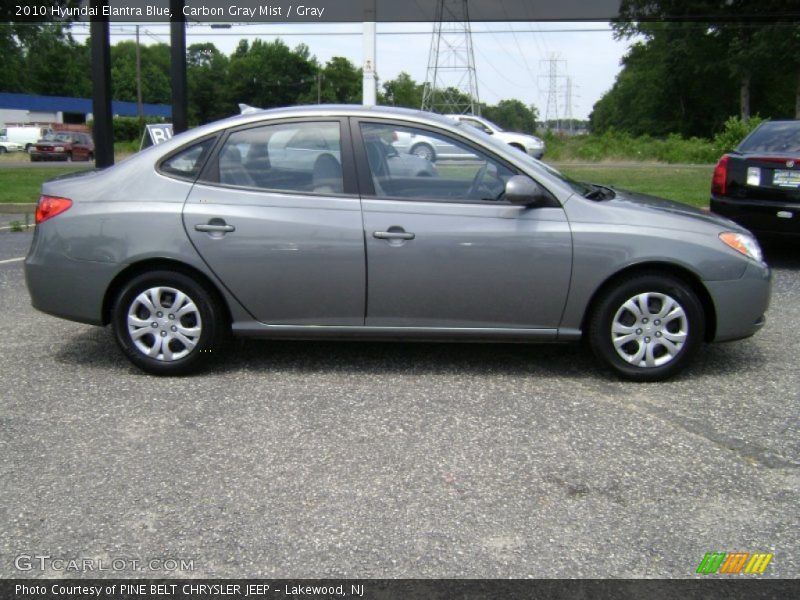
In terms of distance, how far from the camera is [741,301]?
199 inches

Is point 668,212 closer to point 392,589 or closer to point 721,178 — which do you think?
point 392,589

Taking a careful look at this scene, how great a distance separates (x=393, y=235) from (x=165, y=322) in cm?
151

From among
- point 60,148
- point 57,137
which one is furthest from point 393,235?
point 57,137

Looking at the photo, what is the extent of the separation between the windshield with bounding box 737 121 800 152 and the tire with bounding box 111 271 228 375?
6.35 m

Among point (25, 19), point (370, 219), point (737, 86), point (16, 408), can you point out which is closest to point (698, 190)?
point (370, 219)

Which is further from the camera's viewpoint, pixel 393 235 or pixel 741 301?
pixel 741 301

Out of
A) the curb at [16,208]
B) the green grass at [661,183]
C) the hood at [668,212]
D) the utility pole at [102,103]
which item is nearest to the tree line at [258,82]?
the green grass at [661,183]

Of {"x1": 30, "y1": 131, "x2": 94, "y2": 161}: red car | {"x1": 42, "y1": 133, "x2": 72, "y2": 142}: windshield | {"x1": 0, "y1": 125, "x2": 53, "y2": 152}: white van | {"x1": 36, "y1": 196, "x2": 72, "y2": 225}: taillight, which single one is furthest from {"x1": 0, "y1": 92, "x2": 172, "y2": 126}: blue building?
{"x1": 36, "y1": 196, "x2": 72, "y2": 225}: taillight

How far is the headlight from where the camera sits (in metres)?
5.08

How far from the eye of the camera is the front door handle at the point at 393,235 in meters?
4.92

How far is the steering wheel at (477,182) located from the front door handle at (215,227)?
145 centimetres

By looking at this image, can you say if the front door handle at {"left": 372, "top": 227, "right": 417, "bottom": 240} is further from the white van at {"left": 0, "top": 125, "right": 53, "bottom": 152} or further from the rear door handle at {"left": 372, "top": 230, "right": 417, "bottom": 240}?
the white van at {"left": 0, "top": 125, "right": 53, "bottom": 152}

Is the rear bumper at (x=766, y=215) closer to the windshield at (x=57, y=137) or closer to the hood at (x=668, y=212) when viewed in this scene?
the hood at (x=668, y=212)

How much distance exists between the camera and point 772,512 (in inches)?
136
